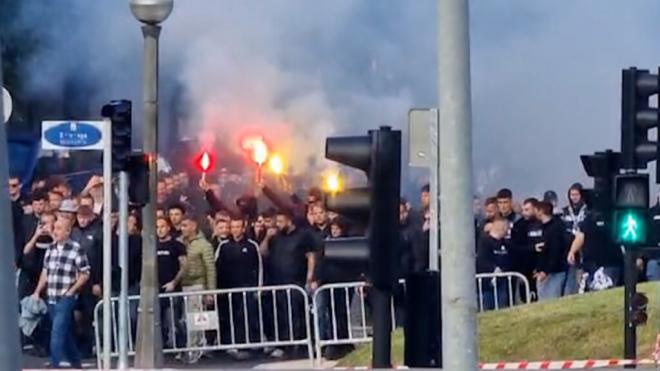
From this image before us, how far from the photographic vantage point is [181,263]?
856 inches

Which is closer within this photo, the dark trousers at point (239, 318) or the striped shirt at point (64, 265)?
the striped shirt at point (64, 265)

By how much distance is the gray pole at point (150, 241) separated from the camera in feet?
64.8

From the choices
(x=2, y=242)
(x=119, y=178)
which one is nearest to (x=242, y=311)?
(x=119, y=178)

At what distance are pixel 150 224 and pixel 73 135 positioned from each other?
1.65m

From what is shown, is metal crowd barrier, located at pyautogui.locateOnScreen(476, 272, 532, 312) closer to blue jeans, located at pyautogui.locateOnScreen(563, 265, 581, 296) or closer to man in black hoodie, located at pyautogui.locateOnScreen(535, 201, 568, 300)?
man in black hoodie, located at pyautogui.locateOnScreen(535, 201, 568, 300)

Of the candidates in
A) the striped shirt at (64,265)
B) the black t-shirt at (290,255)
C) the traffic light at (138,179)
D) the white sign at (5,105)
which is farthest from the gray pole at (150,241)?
the white sign at (5,105)

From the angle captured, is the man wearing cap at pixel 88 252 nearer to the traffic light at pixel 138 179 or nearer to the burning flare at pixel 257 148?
the traffic light at pixel 138 179

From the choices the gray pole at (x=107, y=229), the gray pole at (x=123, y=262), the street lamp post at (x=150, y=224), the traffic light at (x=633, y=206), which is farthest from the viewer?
the street lamp post at (x=150, y=224)

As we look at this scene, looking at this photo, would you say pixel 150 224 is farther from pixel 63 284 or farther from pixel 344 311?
pixel 344 311

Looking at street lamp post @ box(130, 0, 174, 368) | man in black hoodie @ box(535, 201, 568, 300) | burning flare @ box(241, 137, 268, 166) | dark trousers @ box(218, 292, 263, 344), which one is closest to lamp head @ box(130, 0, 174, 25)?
street lamp post @ box(130, 0, 174, 368)

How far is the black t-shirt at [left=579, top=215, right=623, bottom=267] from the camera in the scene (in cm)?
2195

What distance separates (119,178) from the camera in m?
19.7

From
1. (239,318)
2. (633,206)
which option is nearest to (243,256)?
(239,318)

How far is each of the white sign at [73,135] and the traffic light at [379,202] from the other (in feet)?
27.0
